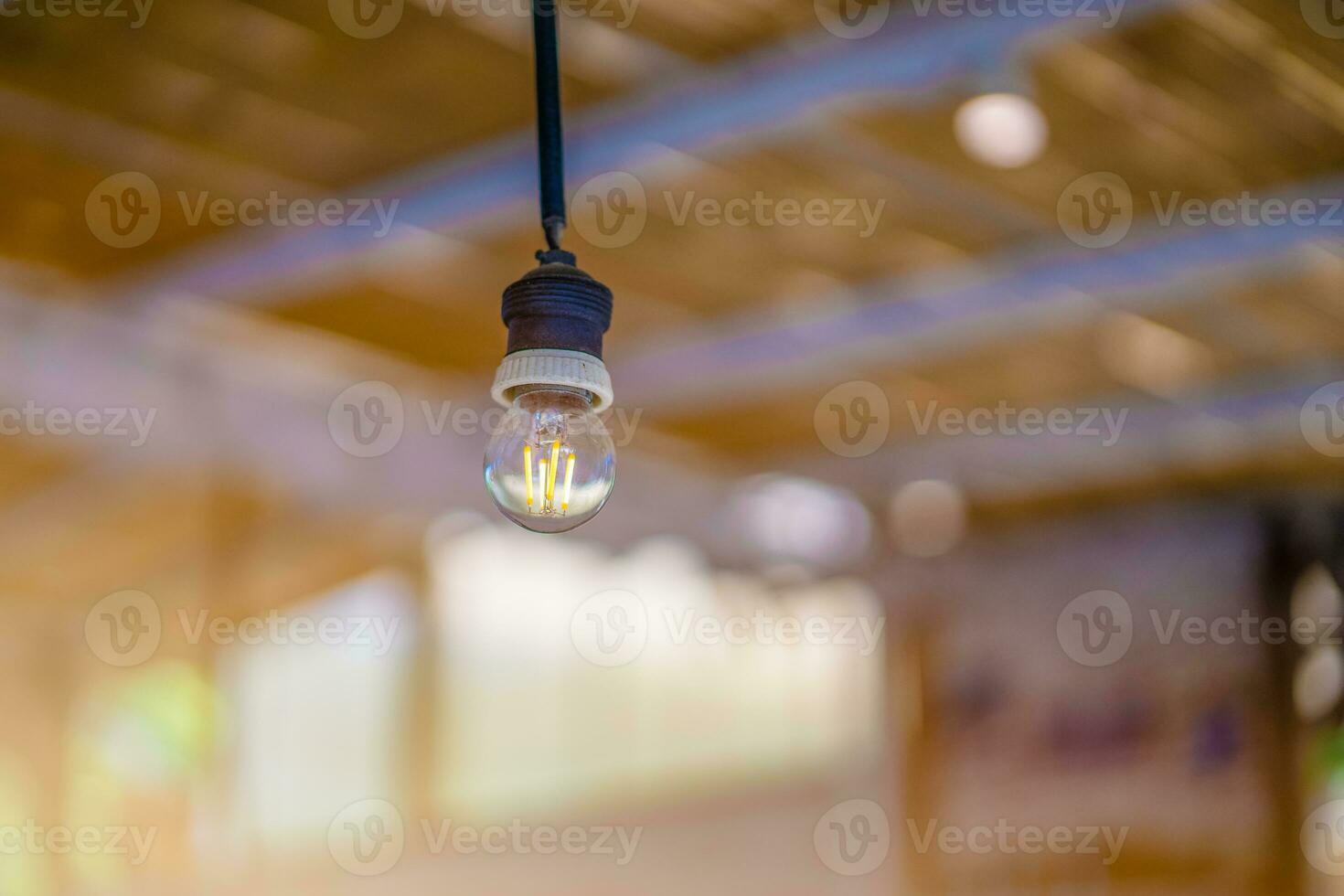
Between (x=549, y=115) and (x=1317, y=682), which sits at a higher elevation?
(x=1317, y=682)

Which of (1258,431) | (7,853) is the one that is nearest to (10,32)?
(7,853)

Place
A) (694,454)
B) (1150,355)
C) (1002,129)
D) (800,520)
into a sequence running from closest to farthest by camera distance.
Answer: (1002,129) → (1150,355) → (694,454) → (800,520)

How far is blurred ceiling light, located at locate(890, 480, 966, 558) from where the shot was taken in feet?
26.4

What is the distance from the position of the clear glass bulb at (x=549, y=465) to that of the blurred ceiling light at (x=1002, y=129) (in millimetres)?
2265

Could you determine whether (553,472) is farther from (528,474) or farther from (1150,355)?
(1150,355)

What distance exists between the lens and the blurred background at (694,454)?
12.3 ft

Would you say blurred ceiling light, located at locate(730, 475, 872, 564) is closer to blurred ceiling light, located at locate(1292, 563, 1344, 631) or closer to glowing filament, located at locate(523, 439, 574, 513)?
blurred ceiling light, located at locate(1292, 563, 1344, 631)

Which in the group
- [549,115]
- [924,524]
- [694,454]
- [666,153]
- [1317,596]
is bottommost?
[549,115]

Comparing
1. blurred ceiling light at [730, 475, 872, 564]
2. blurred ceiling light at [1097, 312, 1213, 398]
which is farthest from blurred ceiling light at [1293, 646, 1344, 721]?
blurred ceiling light at [730, 475, 872, 564]

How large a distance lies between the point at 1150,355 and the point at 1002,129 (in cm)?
230

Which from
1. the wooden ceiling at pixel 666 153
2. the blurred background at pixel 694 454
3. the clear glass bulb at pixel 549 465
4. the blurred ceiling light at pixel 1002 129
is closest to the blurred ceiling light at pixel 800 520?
the blurred background at pixel 694 454

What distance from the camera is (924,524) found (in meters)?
8.06

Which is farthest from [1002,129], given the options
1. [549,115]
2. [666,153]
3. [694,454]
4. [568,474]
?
[694,454]

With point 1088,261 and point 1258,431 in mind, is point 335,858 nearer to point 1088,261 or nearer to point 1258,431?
point 1088,261
